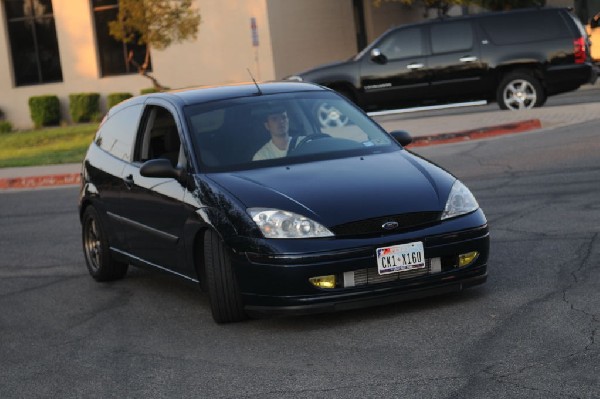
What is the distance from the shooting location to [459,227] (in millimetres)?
7918

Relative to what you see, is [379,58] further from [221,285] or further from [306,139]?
[221,285]

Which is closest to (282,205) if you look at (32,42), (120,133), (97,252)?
(120,133)

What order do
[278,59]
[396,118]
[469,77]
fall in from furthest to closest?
[278,59], [396,118], [469,77]

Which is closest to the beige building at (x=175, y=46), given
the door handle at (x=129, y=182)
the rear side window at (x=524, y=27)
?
the rear side window at (x=524, y=27)

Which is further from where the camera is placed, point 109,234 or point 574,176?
point 574,176

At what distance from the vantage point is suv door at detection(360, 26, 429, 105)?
24.1 metres

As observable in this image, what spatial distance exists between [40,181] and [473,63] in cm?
A: 836

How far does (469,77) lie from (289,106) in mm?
14984

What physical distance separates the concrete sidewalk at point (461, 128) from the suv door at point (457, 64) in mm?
1029

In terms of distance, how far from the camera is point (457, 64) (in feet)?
78.4

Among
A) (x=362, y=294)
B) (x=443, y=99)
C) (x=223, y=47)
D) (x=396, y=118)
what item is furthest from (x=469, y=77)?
(x=362, y=294)

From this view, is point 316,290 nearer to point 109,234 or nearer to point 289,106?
point 289,106

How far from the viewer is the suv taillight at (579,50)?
23312mm

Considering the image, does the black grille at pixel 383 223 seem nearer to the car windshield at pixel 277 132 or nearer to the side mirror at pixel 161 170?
the car windshield at pixel 277 132
